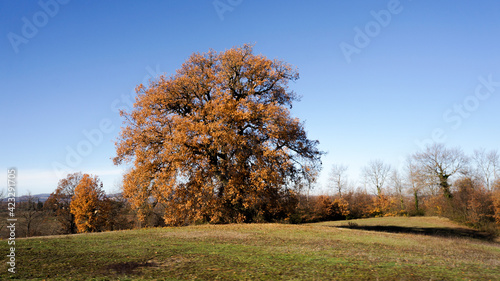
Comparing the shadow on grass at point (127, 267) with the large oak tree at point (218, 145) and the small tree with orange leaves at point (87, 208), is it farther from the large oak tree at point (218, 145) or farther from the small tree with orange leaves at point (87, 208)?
the small tree with orange leaves at point (87, 208)

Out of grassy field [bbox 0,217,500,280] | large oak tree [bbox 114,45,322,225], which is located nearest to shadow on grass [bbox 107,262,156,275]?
grassy field [bbox 0,217,500,280]

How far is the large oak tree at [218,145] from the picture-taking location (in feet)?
69.5

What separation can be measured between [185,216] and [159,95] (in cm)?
932

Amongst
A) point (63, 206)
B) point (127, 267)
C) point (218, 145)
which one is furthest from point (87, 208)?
point (127, 267)

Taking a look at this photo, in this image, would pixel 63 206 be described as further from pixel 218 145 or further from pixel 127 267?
pixel 127 267

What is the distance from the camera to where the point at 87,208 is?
140ft

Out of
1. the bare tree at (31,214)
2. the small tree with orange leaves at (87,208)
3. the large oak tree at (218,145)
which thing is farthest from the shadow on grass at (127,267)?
the bare tree at (31,214)

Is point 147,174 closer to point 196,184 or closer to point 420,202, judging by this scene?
point 196,184

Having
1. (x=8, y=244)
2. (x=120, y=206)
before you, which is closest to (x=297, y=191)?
(x=8, y=244)

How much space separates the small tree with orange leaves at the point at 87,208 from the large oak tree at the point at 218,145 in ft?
80.7

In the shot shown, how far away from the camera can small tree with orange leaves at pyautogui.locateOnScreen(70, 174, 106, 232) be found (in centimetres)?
4244

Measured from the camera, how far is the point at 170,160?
69.1 feet

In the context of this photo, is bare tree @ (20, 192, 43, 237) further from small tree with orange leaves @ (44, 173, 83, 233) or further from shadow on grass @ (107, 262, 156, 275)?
shadow on grass @ (107, 262, 156, 275)

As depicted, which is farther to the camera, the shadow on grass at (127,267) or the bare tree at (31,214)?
the bare tree at (31,214)
